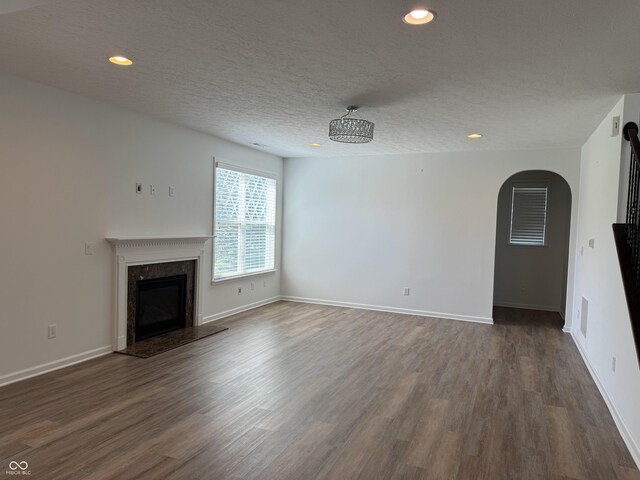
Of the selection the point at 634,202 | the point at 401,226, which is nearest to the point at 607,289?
the point at 634,202

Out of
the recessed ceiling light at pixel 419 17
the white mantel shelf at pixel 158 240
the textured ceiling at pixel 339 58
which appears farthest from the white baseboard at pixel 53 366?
the recessed ceiling light at pixel 419 17

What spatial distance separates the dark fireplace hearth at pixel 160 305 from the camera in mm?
4859

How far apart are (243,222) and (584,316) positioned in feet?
15.1

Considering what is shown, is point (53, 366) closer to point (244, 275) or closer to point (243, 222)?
point (244, 275)

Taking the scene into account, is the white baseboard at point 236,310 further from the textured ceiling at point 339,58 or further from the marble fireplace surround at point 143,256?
the textured ceiling at point 339,58

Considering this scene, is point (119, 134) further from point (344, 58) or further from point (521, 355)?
point (521, 355)

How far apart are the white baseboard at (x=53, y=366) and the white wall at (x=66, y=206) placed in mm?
24

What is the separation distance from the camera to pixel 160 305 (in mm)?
5133

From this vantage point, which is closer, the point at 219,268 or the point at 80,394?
the point at 80,394

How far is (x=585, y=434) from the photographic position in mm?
2955

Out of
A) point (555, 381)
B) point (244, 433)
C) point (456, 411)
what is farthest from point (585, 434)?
point (244, 433)

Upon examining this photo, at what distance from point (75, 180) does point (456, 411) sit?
3.87m

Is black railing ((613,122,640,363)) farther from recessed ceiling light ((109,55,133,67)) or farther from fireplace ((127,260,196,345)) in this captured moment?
fireplace ((127,260,196,345))

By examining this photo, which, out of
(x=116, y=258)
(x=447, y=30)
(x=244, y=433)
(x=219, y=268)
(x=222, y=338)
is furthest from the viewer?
(x=219, y=268)
